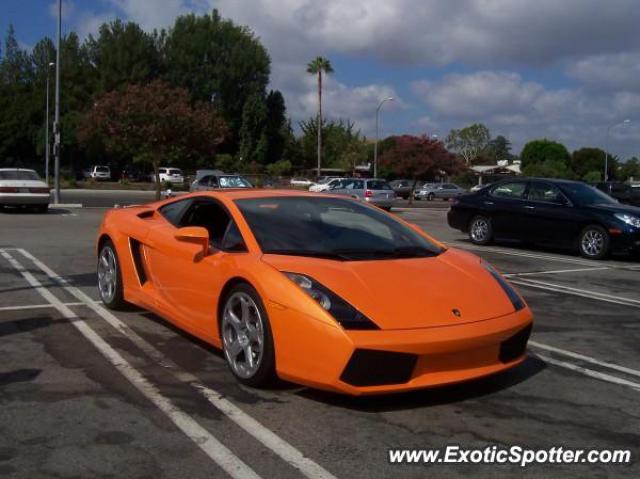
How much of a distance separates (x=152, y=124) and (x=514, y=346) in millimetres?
30385

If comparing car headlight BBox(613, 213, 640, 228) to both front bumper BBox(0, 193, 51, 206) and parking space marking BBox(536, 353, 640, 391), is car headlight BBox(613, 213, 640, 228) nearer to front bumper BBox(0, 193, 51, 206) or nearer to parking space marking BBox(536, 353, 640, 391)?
parking space marking BBox(536, 353, 640, 391)

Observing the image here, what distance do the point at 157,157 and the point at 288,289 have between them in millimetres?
30358

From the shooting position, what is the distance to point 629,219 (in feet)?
39.1

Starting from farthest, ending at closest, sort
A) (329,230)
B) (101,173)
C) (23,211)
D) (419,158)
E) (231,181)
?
(101,173) → (419,158) → (231,181) → (23,211) → (329,230)

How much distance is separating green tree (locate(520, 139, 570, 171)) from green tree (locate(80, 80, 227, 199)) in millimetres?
Answer: 95025

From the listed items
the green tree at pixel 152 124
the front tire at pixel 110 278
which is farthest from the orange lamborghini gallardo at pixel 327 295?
the green tree at pixel 152 124

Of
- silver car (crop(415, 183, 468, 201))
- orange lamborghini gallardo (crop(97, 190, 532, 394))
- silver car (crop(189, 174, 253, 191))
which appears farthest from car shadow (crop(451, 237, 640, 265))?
silver car (crop(415, 183, 468, 201))

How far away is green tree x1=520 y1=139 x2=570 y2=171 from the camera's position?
4788 inches

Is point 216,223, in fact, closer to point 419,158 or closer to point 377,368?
point 377,368

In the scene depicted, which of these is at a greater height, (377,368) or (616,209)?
(616,209)

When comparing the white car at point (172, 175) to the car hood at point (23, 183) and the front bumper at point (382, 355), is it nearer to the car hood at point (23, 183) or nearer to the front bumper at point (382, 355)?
the car hood at point (23, 183)

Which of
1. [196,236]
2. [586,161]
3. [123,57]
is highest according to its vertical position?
[123,57]

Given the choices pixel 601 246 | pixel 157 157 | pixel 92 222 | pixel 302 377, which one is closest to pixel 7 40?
pixel 157 157

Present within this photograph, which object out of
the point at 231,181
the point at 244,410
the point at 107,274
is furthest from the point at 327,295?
the point at 231,181
